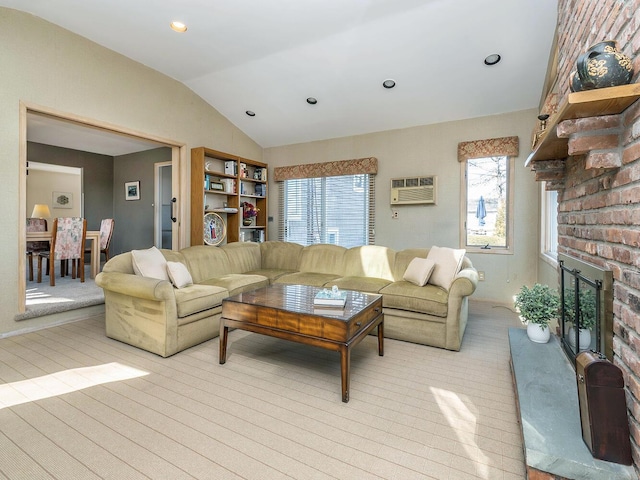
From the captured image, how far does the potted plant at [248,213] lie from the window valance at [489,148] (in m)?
3.51

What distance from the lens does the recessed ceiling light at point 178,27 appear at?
331 cm

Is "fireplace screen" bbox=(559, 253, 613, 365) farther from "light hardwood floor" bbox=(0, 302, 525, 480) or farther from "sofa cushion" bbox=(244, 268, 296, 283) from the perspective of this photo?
"sofa cushion" bbox=(244, 268, 296, 283)

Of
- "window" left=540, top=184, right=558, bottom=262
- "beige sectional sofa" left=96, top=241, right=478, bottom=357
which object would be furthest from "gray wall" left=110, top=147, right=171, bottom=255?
"window" left=540, top=184, right=558, bottom=262

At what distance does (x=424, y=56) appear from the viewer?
11.8ft

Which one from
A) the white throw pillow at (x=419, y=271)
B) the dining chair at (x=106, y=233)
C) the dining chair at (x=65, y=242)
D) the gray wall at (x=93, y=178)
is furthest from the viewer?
the gray wall at (x=93, y=178)

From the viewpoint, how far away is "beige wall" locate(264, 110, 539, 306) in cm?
423

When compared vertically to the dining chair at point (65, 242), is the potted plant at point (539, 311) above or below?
below

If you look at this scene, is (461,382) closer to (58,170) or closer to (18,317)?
(18,317)

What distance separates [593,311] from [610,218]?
0.52 meters

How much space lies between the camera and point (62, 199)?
7.54m

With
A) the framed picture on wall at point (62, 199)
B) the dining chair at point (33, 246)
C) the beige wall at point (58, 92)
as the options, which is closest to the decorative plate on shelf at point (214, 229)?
the beige wall at point (58, 92)

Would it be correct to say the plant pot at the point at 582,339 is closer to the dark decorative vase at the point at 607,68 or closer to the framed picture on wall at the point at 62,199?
the dark decorative vase at the point at 607,68

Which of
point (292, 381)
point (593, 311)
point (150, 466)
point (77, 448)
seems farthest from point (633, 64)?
point (77, 448)

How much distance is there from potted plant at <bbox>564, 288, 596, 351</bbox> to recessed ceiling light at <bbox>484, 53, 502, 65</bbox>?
265cm
